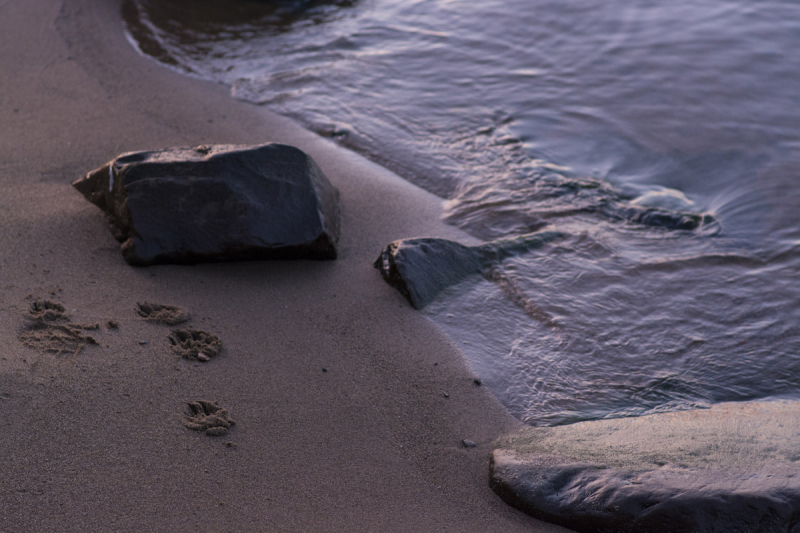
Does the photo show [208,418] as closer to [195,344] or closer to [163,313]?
[195,344]

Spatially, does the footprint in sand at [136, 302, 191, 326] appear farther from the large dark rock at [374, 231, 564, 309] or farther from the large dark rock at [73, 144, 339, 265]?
the large dark rock at [374, 231, 564, 309]

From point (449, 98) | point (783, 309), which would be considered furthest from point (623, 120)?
point (783, 309)

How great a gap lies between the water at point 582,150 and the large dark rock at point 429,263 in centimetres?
9

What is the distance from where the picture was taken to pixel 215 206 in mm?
3096

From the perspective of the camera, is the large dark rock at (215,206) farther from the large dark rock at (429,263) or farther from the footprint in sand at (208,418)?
the footprint in sand at (208,418)

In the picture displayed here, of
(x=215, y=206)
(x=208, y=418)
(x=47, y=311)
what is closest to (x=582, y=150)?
(x=215, y=206)

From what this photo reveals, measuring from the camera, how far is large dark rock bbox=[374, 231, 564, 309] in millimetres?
3150

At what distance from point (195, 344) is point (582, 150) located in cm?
348

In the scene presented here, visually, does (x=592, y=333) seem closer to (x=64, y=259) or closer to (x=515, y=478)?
(x=515, y=478)

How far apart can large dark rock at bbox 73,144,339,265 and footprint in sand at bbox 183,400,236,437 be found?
0.99 m

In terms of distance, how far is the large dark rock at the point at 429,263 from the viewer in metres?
3.15

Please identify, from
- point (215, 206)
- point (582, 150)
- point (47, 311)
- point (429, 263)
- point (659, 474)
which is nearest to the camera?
point (659, 474)

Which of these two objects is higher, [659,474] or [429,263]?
[429,263]

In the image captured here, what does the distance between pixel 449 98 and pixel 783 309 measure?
10.7 feet
